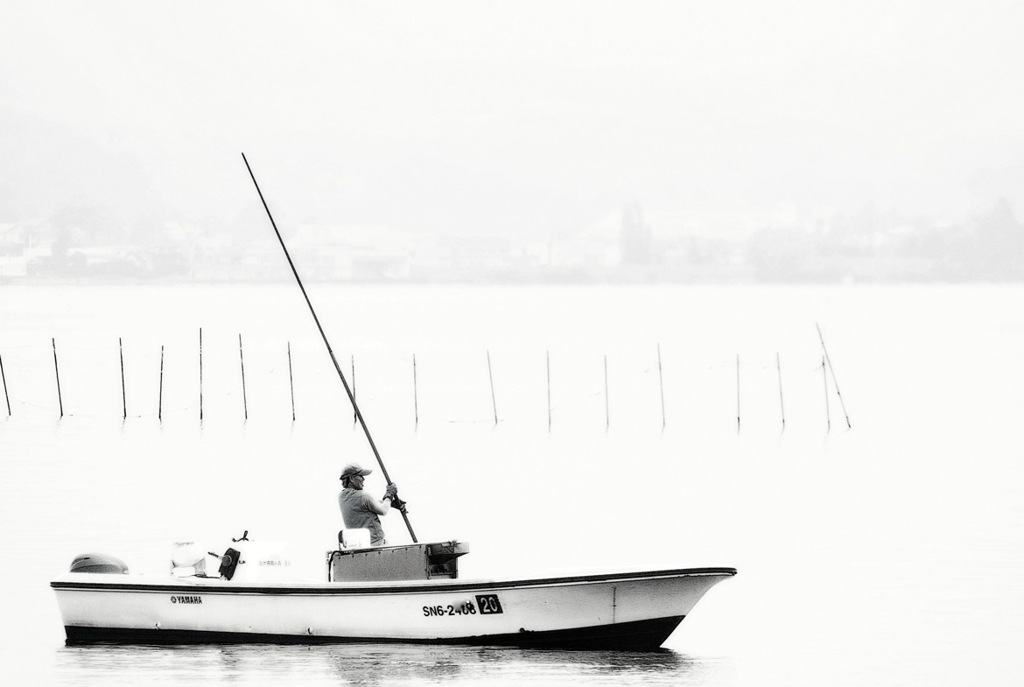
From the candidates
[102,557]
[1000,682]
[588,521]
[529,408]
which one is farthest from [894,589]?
[529,408]

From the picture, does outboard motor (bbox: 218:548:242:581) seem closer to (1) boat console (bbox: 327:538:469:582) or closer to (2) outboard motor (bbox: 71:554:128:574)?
(1) boat console (bbox: 327:538:469:582)

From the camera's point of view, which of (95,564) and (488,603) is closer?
(488,603)

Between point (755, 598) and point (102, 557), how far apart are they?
1136 cm

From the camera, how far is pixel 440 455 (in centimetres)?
5556

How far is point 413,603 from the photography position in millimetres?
21781

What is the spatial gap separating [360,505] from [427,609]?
1799mm

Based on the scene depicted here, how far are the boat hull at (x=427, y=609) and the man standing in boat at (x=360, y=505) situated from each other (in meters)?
1.23

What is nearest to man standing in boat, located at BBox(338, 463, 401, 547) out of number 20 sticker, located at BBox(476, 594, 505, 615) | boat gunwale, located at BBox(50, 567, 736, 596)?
boat gunwale, located at BBox(50, 567, 736, 596)

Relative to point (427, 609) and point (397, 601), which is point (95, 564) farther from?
point (427, 609)

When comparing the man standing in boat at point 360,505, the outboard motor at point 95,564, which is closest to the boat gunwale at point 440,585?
the man standing in boat at point 360,505

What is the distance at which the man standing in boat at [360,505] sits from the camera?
22712 mm

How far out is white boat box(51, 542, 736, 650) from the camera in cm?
2161

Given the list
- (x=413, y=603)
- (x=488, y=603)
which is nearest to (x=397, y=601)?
(x=413, y=603)

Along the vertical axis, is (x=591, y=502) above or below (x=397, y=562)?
above
